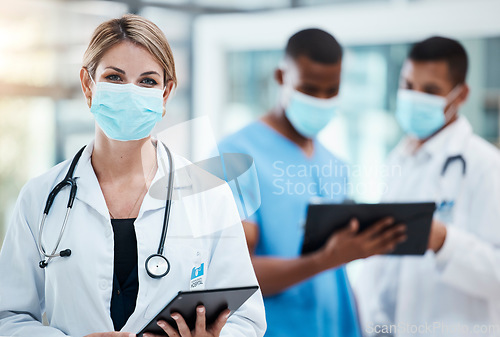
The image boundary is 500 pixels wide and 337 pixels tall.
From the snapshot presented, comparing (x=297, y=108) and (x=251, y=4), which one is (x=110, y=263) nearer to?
(x=297, y=108)

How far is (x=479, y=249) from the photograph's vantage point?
213 centimetres

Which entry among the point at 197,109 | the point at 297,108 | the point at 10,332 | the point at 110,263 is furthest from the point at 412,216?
the point at 10,332

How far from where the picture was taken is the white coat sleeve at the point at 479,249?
2109mm

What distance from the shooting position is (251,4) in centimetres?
216

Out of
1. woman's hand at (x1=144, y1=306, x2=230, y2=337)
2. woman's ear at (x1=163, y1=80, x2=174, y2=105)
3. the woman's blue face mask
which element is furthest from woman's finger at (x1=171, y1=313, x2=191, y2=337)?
woman's ear at (x1=163, y1=80, x2=174, y2=105)

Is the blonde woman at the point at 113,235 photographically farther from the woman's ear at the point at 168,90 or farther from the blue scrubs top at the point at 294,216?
the blue scrubs top at the point at 294,216

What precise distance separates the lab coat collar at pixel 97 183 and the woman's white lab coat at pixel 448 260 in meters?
0.85

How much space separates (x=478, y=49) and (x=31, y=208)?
1.69 metres

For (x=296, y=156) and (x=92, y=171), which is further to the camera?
(x=296, y=156)

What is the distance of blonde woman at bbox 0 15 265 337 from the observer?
5.47 ft

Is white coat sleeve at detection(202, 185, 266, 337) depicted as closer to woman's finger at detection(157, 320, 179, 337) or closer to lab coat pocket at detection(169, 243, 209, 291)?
lab coat pocket at detection(169, 243, 209, 291)

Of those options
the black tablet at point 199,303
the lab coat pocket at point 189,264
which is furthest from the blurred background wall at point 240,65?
the black tablet at point 199,303

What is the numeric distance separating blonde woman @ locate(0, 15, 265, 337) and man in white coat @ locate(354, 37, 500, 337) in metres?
0.65

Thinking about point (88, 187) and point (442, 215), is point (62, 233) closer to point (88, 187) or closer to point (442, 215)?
point (88, 187)
